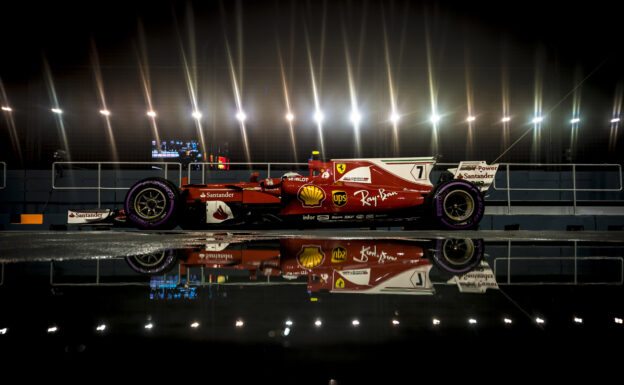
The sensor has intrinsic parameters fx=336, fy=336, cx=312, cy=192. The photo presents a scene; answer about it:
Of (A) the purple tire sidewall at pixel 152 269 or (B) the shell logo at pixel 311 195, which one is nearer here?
(A) the purple tire sidewall at pixel 152 269

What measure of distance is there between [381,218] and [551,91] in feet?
33.3

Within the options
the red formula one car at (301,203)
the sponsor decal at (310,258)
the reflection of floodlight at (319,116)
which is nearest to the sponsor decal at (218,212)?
the red formula one car at (301,203)

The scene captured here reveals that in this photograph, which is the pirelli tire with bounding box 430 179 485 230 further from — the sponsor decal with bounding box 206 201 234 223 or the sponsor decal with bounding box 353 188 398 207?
the sponsor decal with bounding box 206 201 234 223

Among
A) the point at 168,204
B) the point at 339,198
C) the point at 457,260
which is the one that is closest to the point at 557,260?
the point at 457,260

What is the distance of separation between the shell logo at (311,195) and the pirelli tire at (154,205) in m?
1.93

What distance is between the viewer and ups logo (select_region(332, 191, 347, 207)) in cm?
544

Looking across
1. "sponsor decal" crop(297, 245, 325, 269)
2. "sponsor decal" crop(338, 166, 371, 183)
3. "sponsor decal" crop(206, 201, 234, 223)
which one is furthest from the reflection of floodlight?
"sponsor decal" crop(297, 245, 325, 269)

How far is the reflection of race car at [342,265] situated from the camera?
4.36ft

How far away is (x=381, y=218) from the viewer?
5.50m

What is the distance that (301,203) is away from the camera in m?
5.45

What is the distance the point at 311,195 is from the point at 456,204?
2409 mm

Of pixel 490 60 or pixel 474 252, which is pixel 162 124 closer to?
pixel 490 60

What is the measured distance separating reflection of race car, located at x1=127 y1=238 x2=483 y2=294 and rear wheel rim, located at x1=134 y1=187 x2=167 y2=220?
11.1 ft

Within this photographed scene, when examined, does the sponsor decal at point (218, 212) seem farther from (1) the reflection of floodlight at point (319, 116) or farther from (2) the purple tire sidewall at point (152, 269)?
(1) the reflection of floodlight at point (319, 116)
